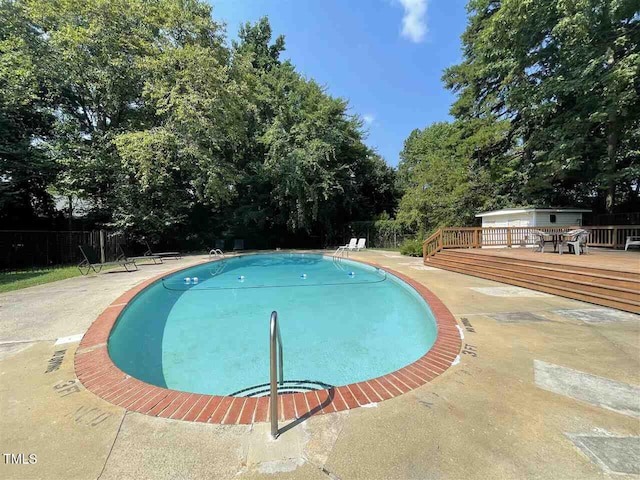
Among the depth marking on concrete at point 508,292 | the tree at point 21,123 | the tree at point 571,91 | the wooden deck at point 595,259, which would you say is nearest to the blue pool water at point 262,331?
the depth marking on concrete at point 508,292

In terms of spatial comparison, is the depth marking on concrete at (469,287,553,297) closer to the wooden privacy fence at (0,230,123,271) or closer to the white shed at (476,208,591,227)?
the white shed at (476,208,591,227)

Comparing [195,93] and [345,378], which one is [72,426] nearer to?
[345,378]

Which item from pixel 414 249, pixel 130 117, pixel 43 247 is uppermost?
pixel 130 117

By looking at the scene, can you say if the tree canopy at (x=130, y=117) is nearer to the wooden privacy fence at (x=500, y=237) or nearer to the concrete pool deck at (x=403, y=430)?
the wooden privacy fence at (x=500, y=237)

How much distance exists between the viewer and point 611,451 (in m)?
1.80

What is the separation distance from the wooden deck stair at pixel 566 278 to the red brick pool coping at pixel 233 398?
3.74 m

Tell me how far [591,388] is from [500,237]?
11707 mm

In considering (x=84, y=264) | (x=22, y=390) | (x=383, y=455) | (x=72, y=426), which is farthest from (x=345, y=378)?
(x=84, y=264)

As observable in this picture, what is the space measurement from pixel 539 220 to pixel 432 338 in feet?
36.8

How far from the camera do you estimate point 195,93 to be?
13.5 meters

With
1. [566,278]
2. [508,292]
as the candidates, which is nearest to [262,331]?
[508,292]

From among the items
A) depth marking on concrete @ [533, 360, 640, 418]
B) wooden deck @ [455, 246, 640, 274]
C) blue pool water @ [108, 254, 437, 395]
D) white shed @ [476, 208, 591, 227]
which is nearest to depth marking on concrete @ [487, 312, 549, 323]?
blue pool water @ [108, 254, 437, 395]

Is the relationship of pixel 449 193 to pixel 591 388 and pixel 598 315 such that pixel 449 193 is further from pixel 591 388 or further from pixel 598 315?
pixel 591 388

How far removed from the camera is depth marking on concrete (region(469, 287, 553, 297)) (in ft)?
19.5
